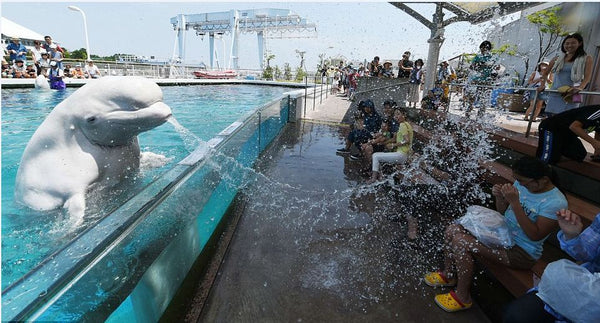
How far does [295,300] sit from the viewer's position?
2824 millimetres

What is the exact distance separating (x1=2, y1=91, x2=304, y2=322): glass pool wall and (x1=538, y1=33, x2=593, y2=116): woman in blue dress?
5055 millimetres

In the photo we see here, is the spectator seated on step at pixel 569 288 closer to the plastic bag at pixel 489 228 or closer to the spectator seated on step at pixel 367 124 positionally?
the plastic bag at pixel 489 228

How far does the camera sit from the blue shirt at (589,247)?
1.95 meters

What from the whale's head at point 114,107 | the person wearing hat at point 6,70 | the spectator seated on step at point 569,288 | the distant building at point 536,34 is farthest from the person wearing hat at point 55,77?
the distant building at point 536,34

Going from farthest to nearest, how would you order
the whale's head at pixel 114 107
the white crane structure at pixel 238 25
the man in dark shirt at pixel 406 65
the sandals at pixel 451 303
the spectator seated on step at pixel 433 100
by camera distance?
the white crane structure at pixel 238 25 → the man in dark shirt at pixel 406 65 → the spectator seated on step at pixel 433 100 → the whale's head at pixel 114 107 → the sandals at pixel 451 303

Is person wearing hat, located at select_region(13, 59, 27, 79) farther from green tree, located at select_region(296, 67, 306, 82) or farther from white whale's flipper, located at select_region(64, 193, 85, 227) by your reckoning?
green tree, located at select_region(296, 67, 306, 82)

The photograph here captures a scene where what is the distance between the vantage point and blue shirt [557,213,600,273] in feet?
6.40

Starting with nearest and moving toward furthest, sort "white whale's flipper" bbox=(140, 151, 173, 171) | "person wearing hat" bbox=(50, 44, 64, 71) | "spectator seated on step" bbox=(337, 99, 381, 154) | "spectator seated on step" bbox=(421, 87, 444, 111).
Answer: "white whale's flipper" bbox=(140, 151, 173, 171)
"spectator seated on step" bbox=(337, 99, 381, 154)
"spectator seated on step" bbox=(421, 87, 444, 111)
"person wearing hat" bbox=(50, 44, 64, 71)

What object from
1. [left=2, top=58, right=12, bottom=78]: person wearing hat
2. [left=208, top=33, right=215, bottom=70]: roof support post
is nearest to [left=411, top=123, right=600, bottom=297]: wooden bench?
[left=2, top=58, right=12, bottom=78]: person wearing hat

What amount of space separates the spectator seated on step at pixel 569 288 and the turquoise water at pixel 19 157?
2791 millimetres

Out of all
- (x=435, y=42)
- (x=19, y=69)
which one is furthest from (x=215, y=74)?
(x=435, y=42)

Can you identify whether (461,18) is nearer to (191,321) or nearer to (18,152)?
(191,321)

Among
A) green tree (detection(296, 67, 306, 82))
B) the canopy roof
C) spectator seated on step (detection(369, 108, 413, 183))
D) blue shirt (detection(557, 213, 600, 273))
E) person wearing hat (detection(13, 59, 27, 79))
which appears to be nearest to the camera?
blue shirt (detection(557, 213, 600, 273))

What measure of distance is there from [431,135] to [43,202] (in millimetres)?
6731
